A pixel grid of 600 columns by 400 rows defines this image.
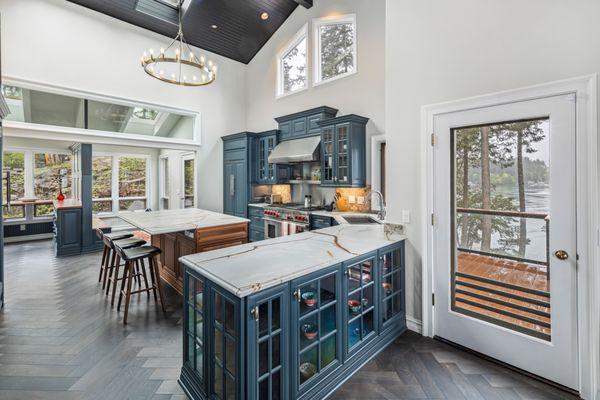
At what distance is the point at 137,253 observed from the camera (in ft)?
10.6

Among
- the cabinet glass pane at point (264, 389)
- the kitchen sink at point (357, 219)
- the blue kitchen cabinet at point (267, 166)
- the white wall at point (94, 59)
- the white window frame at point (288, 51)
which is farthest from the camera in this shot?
the blue kitchen cabinet at point (267, 166)

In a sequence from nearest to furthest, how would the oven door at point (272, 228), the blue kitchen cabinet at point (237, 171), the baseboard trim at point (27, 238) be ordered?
the oven door at point (272, 228) → the blue kitchen cabinet at point (237, 171) → the baseboard trim at point (27, 238)

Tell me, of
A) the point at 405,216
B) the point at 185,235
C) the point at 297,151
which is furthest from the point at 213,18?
the point at 405,216

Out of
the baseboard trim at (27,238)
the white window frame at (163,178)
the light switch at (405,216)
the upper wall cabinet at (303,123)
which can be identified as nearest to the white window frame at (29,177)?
the baseboard trim at (27,238)

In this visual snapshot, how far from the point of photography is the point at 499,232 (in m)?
2.30

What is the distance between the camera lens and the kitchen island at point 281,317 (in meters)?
1.51

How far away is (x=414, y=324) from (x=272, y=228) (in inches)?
142

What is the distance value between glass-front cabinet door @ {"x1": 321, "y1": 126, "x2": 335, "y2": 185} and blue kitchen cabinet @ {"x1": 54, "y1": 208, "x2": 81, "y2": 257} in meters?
5.12

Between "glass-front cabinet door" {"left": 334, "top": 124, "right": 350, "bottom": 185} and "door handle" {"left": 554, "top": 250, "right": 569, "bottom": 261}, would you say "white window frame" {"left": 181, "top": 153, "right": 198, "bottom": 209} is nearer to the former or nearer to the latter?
"glass-front cabinet door" {"left": 334, "top": 124, "right": 350, "bottom": 185}

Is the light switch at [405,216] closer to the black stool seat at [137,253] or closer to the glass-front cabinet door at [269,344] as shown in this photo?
the glass-front cabinet door at [269,344]

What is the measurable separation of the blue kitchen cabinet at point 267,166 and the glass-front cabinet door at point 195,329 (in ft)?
13.9

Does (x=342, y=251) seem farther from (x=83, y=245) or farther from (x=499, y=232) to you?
(x=83, y=245)

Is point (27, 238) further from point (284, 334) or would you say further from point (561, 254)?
point (561, 254)

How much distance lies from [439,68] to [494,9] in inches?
20.8
